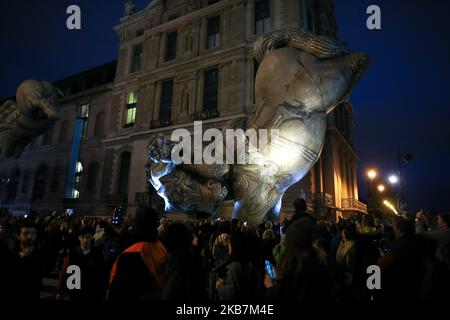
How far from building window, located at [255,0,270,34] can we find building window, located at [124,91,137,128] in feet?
36.7

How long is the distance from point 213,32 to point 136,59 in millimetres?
7771

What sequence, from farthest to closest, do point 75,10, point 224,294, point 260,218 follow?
point 75,10 → point 260,218 → point 224,294

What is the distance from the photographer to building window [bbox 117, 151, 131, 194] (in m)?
22.0

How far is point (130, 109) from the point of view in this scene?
23.9m

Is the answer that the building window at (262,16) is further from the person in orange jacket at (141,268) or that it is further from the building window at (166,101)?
the person in orange jacket at (141,268)

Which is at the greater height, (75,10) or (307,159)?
(75,10)

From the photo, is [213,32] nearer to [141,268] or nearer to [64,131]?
[64,131]

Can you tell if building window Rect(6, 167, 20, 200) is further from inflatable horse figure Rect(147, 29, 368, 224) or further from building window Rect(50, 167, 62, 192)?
inflatable horse figure Rect(147, 29, 368, 224)

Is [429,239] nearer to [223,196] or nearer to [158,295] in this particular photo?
[223,196]

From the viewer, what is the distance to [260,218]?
408 cm

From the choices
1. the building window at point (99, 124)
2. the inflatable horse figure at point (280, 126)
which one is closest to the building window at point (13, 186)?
the building window at point (99, 124)

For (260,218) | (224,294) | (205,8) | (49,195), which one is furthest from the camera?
(49,195)
